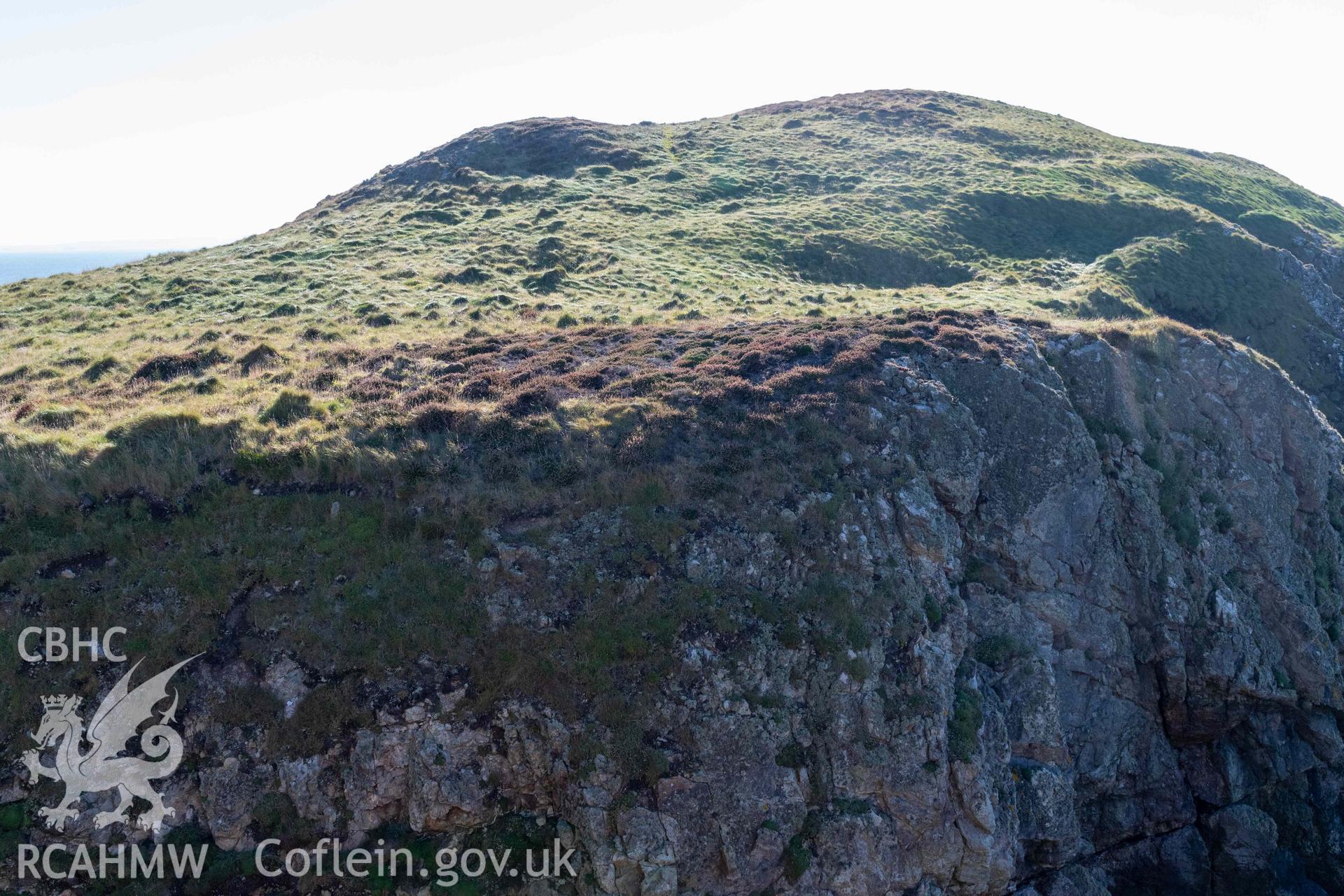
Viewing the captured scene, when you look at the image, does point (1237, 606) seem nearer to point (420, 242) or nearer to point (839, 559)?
point (839, 559)

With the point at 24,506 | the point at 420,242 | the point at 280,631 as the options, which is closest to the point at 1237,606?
the point at 280,631

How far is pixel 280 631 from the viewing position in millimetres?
16094

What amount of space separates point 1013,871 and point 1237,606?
12271 millimetres

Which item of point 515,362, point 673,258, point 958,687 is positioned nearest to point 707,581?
point 958,687

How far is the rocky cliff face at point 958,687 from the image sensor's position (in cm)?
1513

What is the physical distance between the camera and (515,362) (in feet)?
90.4
